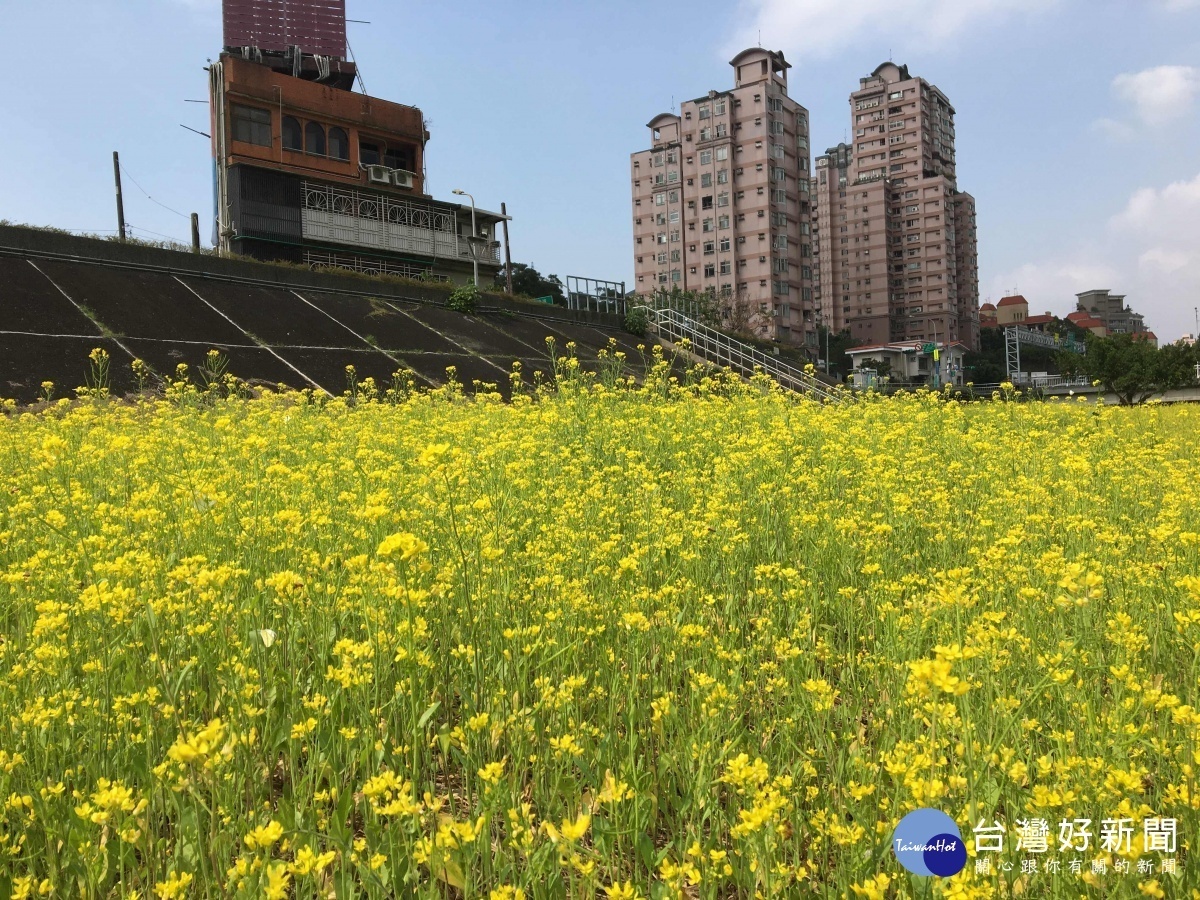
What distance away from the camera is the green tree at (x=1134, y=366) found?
91.0ft

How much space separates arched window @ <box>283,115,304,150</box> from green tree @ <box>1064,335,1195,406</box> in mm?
31276

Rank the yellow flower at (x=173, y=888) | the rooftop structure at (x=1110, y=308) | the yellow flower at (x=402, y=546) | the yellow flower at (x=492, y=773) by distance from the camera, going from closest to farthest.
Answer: the yellow flower at (x=173, y=888), the yellow flower at (x=492, y=773), the yellow flower at (x=402, y=546), the rooftop structure at (x=1110, y=308)

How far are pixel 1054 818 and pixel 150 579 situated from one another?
300 cm

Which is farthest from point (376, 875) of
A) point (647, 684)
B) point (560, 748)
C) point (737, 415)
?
point (737, 415)

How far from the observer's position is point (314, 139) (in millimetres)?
28734

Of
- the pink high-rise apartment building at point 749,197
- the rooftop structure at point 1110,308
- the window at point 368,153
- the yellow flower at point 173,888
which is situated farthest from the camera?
the rooftop structure at point 1110,308

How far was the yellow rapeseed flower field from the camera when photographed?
5.77 feet

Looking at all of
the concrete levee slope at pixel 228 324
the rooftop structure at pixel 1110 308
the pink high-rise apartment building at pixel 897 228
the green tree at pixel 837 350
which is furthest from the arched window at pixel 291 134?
the rooftop structure at pixel 1110 308

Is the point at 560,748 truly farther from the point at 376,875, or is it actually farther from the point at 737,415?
the point at 737,415

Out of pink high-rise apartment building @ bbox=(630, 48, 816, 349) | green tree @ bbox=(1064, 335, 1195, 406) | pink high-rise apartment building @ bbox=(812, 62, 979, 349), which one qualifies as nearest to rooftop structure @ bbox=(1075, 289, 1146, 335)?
pink high-rise apartment building @ bbox=(812, 62, 979, 349)

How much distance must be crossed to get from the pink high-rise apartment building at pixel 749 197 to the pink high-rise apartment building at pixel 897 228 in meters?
28.8

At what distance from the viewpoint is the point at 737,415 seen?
825 cm

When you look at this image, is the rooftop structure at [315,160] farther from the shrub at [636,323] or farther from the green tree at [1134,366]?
the green tree at [1134,366]

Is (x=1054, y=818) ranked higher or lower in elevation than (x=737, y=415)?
lower
